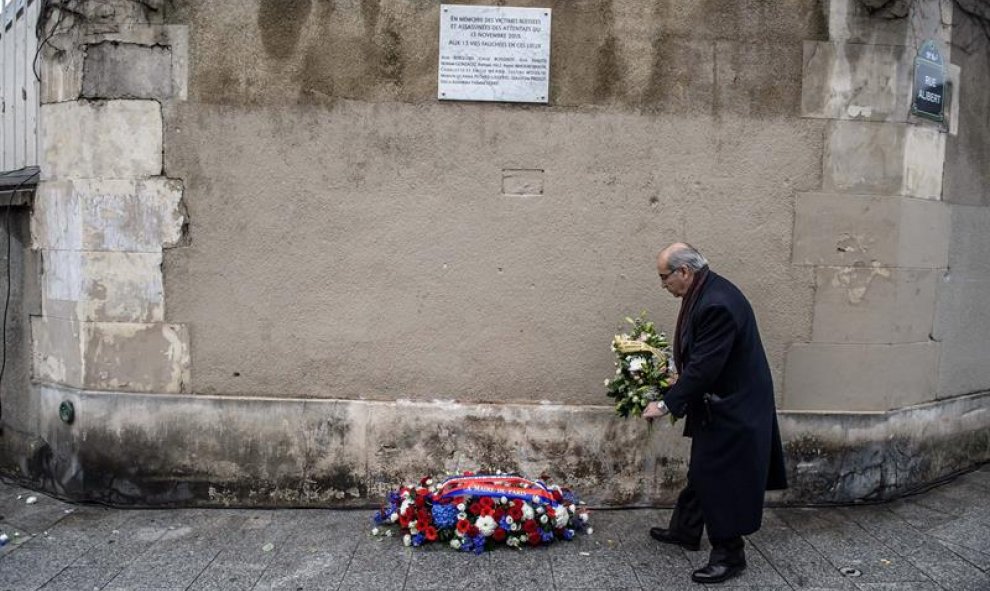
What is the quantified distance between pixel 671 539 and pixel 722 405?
39.3 inches

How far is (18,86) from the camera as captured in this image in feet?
17.4

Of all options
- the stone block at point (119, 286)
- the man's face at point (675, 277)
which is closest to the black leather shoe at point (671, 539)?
the man's face at point (675, 277)

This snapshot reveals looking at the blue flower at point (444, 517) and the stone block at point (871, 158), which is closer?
the blue flower at point (444, 517)

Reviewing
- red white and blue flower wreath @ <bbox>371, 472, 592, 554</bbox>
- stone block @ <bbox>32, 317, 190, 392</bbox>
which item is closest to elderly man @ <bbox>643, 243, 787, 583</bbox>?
red white and blue flower wreath @ <bbox>371, 472, 592, 554</bbox>

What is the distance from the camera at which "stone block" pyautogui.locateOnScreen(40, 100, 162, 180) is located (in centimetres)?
468

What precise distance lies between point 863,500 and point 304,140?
4.37 meters

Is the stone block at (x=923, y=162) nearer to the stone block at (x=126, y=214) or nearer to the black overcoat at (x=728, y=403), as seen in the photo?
the black overcoat at (x=728, y=403)

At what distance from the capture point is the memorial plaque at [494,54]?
183 inches

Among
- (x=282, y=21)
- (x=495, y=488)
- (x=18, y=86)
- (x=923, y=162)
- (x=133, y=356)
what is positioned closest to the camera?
(x=495, y=488)

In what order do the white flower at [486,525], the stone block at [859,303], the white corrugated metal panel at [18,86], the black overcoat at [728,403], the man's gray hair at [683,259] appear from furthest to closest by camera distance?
the white corrugated metal panel at [18,86]
the stone block at [859,303]
the white flower at [486,525]
the man's gray hair at [683,259]
the black overcoat at [728,403]

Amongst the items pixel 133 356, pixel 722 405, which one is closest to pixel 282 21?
pixel 133 356

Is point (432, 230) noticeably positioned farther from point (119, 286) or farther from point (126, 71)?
point (126, 71)

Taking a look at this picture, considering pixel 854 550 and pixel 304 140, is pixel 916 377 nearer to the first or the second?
pixel 854 550

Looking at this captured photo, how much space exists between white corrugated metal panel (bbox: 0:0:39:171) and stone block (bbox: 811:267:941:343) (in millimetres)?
5533
